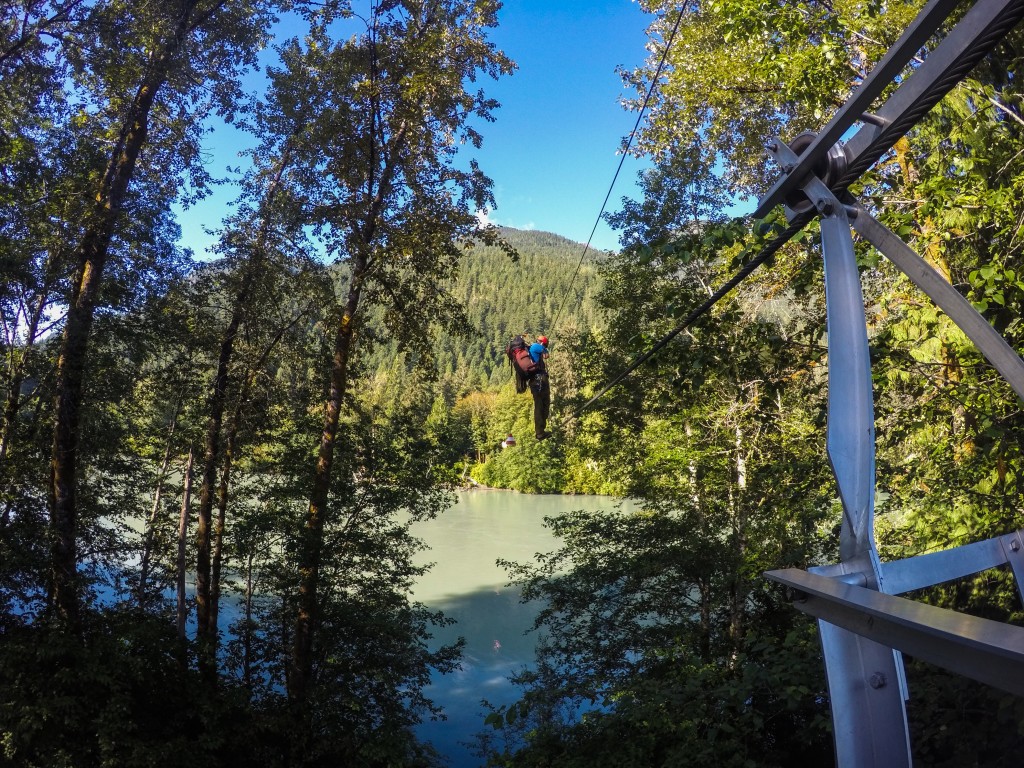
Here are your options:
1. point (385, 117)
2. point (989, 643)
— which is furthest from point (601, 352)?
point (989, 643)

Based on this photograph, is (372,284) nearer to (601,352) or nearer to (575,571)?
(601,352)

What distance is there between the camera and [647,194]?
11.4m

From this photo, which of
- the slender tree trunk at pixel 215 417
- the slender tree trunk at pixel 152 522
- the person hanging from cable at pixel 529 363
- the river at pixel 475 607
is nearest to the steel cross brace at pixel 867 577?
the person hanging from cable at pixel 529 363

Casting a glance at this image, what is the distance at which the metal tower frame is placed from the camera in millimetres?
990

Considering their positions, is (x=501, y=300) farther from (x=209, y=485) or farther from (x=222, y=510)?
(x=209, y=485)

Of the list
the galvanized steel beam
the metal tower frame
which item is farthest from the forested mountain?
the galvanized steel beam

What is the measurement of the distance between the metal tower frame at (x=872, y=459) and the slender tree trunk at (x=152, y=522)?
37.7 feet

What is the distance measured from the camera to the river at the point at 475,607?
13.1 m

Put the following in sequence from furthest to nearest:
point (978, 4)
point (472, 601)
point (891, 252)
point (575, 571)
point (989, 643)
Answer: point (472, 601) < point (575, 571) < point (891, 252) < point (978, 4) < point (989, 643)

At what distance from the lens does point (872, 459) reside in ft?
4.73

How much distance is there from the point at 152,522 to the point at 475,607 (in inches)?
325

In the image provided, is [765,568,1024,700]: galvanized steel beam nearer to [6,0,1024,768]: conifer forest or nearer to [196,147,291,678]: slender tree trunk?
[6,0,1024,768]: conifer forest

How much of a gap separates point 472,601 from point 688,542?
9.43 m

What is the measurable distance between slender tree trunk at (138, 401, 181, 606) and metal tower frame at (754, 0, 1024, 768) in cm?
1150
